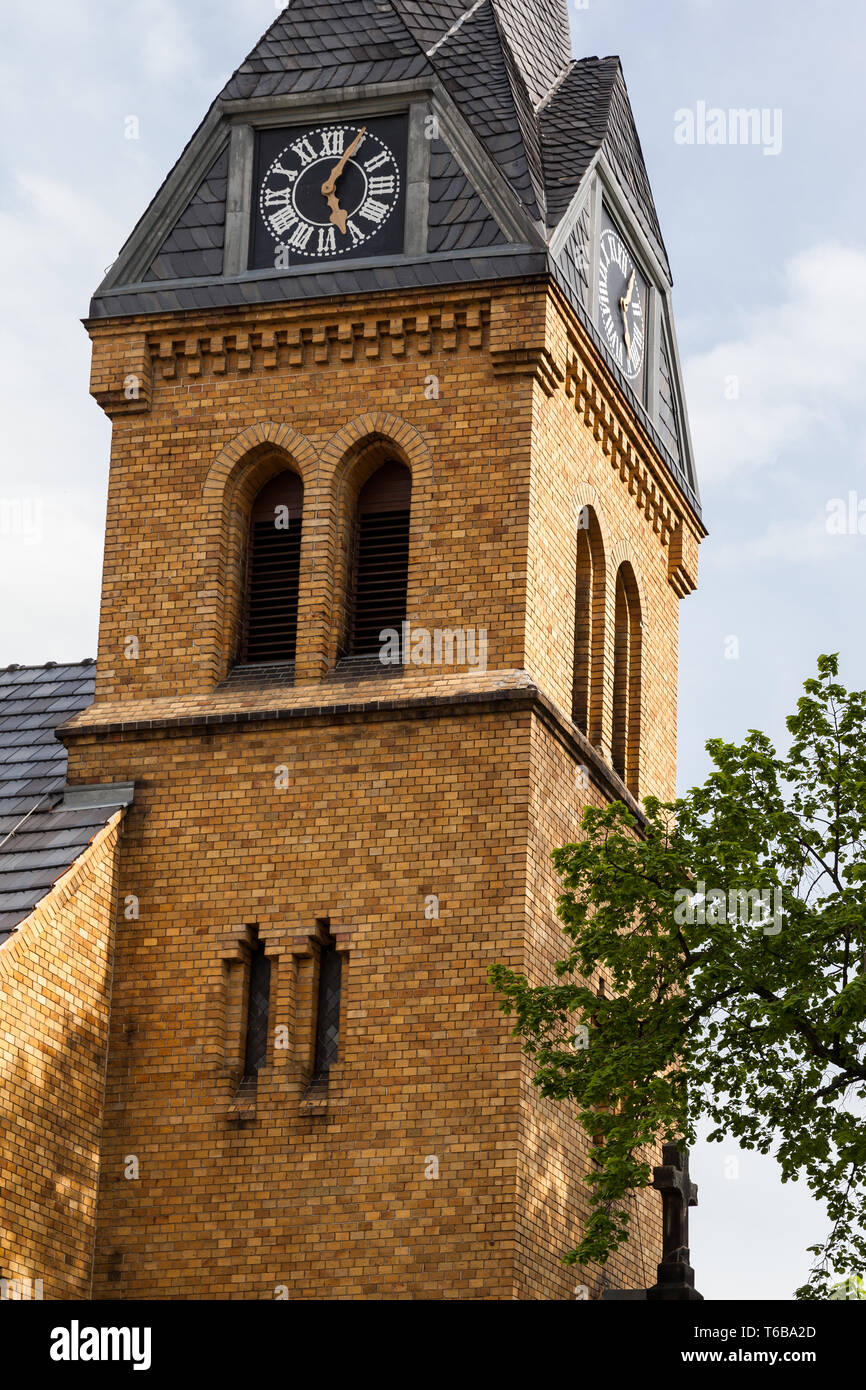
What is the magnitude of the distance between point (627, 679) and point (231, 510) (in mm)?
5504

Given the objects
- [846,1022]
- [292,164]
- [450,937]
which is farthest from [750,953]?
[292,164]

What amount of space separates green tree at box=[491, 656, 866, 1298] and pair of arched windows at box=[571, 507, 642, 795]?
16.5 ft

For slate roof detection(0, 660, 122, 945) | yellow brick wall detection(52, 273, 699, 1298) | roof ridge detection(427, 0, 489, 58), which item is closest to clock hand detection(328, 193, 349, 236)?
yellow brick wall detection(52, 273, 699, 1298)

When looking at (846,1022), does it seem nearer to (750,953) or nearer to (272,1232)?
(750,953)

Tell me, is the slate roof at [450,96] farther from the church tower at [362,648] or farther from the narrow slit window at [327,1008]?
the narrow slit window at [327,1008]

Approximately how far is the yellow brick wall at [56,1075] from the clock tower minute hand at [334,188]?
7.01m

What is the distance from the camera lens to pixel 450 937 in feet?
91.2

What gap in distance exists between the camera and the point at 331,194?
102ft

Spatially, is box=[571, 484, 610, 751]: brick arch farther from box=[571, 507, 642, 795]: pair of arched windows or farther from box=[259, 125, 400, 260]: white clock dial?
box=[259, 125, 400, 260]: white clock dial

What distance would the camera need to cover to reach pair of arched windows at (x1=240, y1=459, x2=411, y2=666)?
3030 cm

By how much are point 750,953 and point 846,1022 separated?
114 centimetres

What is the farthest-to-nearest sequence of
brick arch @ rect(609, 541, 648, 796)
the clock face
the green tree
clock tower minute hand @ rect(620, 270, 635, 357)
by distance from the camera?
clock tower minute hand @ rect(620, 270, 635, 357), brick arch @ rect(609, 541, 648, 796), the clock face, the green tree

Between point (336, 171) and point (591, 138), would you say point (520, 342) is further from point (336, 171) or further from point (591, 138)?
point (591, 138)

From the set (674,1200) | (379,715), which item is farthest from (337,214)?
(674,1200)
